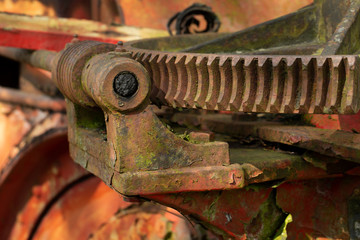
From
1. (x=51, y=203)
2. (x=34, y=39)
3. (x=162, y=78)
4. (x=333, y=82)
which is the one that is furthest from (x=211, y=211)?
(x=51, y=203)

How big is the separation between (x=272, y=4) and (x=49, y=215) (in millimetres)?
1740

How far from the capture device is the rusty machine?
148 cm

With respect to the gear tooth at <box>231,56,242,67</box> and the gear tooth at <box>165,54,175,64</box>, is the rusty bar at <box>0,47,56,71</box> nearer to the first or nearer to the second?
the gear tooth at <box>165,54,175,64</box>

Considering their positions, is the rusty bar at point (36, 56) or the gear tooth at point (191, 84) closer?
the gear tooth at point (191, 84)

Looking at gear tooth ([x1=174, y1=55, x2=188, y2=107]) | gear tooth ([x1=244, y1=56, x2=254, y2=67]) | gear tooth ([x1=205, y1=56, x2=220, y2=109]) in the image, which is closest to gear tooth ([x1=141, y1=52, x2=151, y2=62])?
gear tooth ([x1=174, y1=55, x2=188, y2=107])

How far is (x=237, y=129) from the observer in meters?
2.08

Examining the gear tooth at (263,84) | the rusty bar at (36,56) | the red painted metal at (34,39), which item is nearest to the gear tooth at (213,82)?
the gear tooth at (263,84)

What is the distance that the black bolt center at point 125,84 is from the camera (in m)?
1.43

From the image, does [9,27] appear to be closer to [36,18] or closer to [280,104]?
[36,18]

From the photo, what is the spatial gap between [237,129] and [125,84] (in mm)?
731

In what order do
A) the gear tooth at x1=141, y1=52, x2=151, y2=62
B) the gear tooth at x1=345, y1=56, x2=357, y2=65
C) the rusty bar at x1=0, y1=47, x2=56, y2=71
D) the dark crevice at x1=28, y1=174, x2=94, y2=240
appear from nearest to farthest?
the gear tooth at x1=345, y1=56, x2=357, y2=65 < the gear tooth at x1=141, y1=52, x2=151, y2=62 < the rusty bar at x1=0, y1=47, x2=56, y2=71 < the dark crevice at x1=28, y1=174, x2=94, y2=240

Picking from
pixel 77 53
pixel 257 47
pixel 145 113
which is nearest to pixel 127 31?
pixel 257 47

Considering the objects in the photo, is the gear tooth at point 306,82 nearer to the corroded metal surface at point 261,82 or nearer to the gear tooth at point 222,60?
the corroded metal surface at point 261,82

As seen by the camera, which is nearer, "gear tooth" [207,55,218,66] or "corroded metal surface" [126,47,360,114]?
"corroded metal surface" [126,47,360,114]
